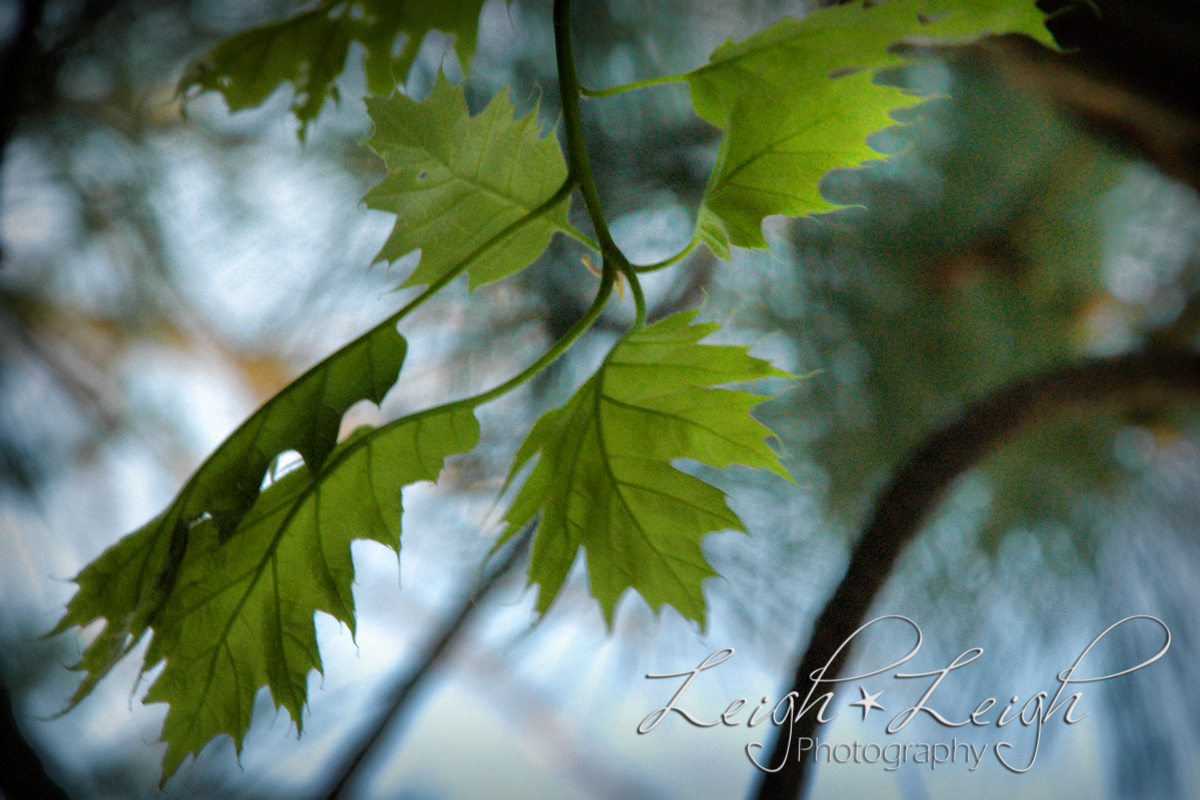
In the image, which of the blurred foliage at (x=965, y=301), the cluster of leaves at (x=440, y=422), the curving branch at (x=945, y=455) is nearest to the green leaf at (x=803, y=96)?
the cluster of leaves at (x=440, y=422)

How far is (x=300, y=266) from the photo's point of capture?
45 cm

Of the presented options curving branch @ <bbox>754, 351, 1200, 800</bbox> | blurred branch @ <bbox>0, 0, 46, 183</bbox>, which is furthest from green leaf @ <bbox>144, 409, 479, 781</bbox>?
blurred branch @ <bbox>0, 0, 46, 183</bbox>

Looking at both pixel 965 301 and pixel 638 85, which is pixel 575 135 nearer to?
pixel 638 85

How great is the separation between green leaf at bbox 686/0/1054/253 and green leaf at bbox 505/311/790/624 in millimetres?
24

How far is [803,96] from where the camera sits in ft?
0.41

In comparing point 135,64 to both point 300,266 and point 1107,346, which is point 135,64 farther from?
point 1107,346

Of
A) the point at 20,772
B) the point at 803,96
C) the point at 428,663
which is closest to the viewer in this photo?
the point at 803,96

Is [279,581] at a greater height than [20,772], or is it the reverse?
[279,581]

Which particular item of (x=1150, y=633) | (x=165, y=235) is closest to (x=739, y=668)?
(x=1150, y=633)

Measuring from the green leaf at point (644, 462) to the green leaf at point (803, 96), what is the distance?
24 millimetres

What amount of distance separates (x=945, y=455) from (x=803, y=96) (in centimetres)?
29

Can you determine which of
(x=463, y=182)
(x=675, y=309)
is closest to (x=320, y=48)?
(x=463, y=182)

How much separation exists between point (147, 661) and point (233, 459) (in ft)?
0.15

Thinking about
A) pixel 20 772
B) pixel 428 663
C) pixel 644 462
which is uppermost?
pixel 644 462
